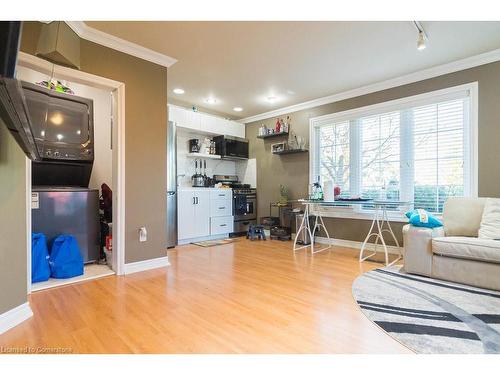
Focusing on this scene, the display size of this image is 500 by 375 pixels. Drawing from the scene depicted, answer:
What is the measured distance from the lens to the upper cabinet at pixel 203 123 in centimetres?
472

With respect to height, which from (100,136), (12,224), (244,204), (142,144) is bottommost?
(244,204)

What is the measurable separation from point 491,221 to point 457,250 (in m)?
0.53

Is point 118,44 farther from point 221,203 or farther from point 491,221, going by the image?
point 491,221

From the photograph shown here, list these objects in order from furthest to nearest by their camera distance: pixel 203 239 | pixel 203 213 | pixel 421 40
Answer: pixel 203 239
pixel 203 213
pixel 421 40

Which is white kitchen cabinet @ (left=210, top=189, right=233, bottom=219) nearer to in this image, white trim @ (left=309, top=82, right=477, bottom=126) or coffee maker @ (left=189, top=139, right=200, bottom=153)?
coffee maker @ (left=189, top=139, right=200, bottom=153)

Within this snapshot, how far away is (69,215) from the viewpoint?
3.17 meters

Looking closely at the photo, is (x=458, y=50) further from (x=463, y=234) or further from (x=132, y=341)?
(x=132, y=341)

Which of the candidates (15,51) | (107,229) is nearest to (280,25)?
(15,51)

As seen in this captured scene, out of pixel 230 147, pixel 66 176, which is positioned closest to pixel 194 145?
pixel 230 147

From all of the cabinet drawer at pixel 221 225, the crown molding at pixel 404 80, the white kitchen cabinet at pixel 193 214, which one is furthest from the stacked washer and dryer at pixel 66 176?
the crown molding at pixel 404 80

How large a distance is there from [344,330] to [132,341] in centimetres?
132

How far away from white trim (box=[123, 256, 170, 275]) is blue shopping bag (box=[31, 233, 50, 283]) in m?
0.73

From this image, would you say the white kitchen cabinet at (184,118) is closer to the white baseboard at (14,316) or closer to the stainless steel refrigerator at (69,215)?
the stainless steel refrigerator at (69,215)

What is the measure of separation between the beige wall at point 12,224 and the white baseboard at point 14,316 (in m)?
0.03
